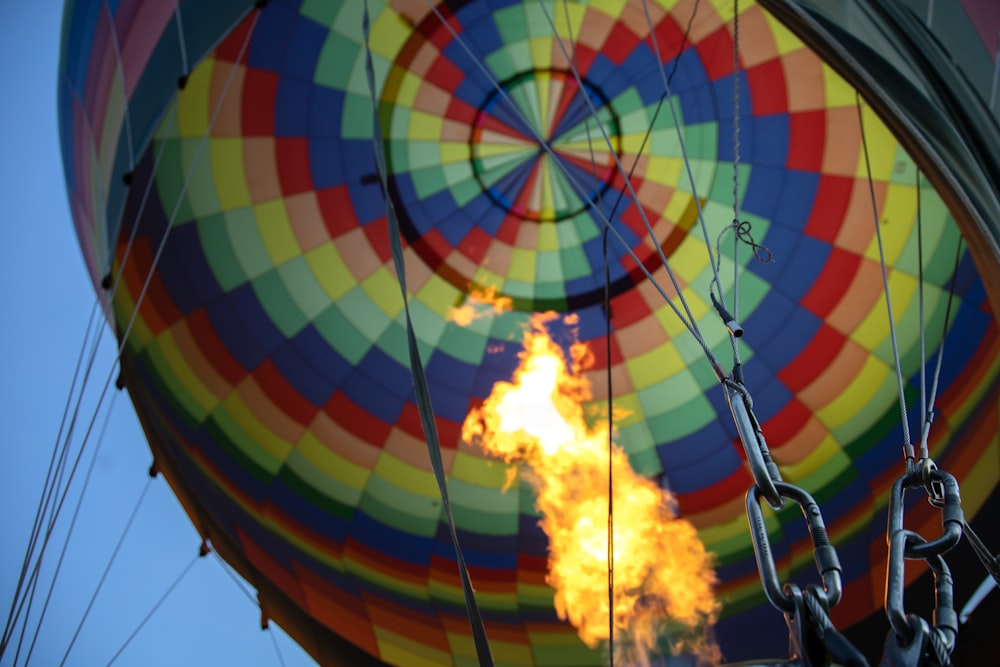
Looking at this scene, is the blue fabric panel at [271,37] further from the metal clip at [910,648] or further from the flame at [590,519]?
the metal clip at [910,648]

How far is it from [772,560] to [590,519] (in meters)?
3.53

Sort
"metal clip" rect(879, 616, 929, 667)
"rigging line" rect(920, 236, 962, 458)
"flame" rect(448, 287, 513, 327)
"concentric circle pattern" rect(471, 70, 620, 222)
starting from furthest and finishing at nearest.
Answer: "flame" rect(448, 287, 513, 327), "concentric circle pattern" rect(471, 70, 620, 222), "rigging line" rect(920, 236, 962, 458), "metal clip" rect(879, 616, 929, 667)

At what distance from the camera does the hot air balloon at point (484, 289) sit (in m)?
4.26

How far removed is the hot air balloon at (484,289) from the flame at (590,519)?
0.28 feet

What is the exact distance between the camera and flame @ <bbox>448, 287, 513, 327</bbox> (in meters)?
4.84

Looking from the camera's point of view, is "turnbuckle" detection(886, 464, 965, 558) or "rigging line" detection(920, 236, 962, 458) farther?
"rigging line" detection(920, 236, 962, 458)

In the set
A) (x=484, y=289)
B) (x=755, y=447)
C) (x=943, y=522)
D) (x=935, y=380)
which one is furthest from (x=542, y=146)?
(x=943, y=522)

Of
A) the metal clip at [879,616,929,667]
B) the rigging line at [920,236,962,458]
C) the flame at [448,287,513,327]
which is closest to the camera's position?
the metal clip at [879,616,929,667]

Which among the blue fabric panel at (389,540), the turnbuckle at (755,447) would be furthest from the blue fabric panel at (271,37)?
the turnbuckle at (755,447)

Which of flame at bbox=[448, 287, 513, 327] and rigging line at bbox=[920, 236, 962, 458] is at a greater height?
flame at bbox=[448, 287, 513, 327]

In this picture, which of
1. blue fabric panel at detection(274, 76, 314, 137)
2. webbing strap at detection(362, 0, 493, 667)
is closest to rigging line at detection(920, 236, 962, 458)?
webbing strap at detection(362, 0, 493, 667)

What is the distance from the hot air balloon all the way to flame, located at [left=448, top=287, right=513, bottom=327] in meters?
0.02

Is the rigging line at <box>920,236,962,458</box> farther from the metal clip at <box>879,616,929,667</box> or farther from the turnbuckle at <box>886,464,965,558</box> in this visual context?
the metal clip at <box>879,616,929,667</box>

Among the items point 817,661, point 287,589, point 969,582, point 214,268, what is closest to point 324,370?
point 214,268
